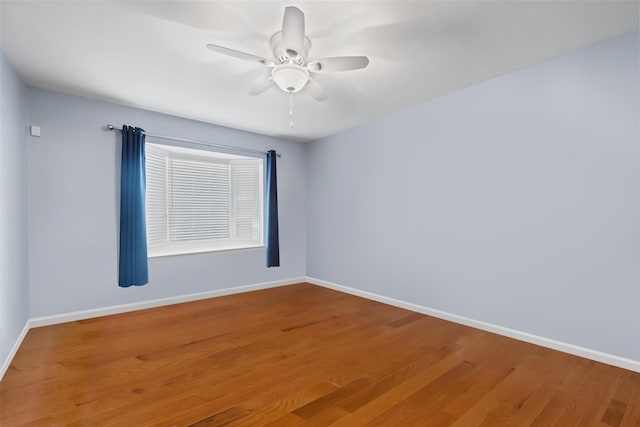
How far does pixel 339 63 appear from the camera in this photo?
6.69 ft

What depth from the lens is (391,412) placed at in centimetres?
177

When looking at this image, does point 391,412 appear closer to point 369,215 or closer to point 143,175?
point 369,215

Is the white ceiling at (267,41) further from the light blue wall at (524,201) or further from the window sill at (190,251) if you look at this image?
the window sill at (190,251)

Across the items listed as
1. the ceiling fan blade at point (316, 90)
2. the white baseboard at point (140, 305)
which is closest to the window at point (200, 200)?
the white baseboard at point (140, 305)

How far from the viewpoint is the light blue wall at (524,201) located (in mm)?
2279

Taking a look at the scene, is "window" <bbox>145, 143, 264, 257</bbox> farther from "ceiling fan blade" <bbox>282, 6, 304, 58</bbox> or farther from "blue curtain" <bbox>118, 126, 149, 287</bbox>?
"ceiling fan blade" <bbox>282, 6, 304, 58</bbox>

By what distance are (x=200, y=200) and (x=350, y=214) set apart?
212cm

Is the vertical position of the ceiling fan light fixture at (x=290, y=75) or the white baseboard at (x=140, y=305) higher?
the ceiling fan light fixture at (x=290, y=75)

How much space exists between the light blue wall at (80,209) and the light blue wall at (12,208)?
149 millimetres

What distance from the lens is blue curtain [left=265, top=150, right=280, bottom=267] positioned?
4617 millimetres

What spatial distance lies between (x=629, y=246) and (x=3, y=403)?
415cm

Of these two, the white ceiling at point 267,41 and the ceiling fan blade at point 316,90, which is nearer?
the white ceiling at point 267,41

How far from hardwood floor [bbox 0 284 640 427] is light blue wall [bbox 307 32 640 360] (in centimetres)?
36

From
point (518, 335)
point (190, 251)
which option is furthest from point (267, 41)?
point (518, 335)
